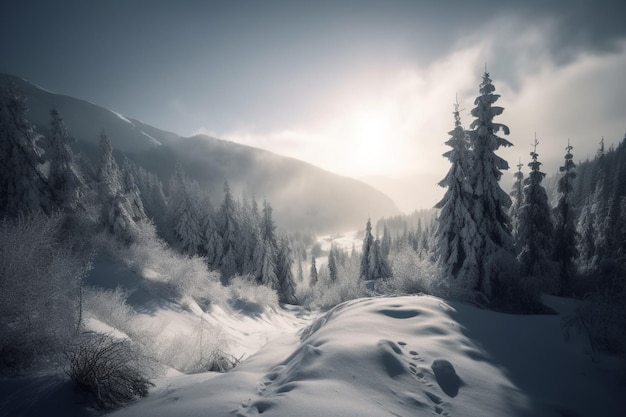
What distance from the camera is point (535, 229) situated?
20.6 meters

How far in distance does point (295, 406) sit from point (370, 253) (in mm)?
38217

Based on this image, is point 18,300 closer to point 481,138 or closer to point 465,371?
point 465,371

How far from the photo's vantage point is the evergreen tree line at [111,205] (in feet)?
65.1

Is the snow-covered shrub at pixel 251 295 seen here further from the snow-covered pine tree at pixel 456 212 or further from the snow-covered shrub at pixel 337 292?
the snow-covered pine tree at pixel 456 212

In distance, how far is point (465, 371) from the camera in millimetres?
4707

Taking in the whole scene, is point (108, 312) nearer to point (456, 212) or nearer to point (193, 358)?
point (193, 358)

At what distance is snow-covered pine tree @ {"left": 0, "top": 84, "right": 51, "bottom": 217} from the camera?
64.4 ft

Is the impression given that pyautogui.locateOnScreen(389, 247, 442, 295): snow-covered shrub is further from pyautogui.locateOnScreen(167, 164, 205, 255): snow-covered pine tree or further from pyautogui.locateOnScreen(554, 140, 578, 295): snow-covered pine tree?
pyautogui.locateOnScreen(167, 164, 205, 255): snow-covered pine tree

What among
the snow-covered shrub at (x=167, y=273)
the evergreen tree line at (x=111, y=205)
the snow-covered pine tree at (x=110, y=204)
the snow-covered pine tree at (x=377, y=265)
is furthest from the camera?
the snow-covered pine tree at (x=377, y=265)

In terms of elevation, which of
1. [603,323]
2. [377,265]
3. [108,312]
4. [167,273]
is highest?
[603,323]

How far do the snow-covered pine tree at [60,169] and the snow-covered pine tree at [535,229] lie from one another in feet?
125

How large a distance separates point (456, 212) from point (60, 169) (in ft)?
103

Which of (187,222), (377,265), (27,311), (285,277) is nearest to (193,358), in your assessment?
(27,311)

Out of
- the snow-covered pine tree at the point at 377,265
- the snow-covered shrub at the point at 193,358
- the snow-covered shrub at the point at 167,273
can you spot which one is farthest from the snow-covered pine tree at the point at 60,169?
the snow-covered pine tree at the point at 377,265
